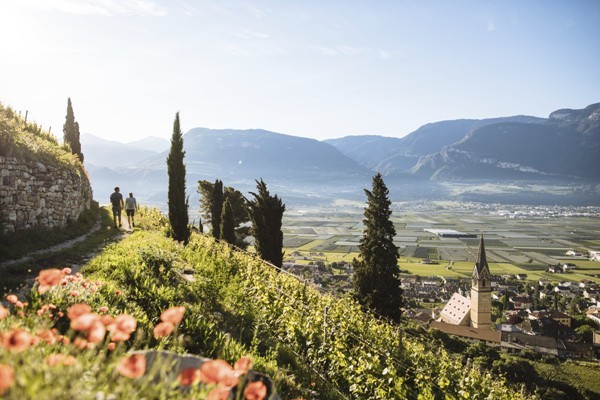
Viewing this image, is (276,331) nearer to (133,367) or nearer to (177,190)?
(133,367)

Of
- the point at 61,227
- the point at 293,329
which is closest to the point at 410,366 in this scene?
the point at 293,329

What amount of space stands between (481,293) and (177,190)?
6427 cm

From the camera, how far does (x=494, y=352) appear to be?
52.8 metres

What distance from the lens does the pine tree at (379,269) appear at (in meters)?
25.4

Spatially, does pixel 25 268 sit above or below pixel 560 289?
above

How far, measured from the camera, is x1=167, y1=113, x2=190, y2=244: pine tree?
1839cm

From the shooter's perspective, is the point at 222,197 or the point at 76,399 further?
the point at 222,197

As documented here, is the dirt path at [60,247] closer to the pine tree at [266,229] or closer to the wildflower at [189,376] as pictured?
the pine tree at [266,229]

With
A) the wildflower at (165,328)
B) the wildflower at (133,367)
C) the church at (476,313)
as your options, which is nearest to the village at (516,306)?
the church at (476,313)

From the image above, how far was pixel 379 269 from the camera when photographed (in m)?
25.7

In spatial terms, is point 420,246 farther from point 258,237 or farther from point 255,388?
point 255,388

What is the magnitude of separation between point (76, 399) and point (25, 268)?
8.87 m

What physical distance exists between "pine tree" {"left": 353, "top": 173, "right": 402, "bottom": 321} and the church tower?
4581cm

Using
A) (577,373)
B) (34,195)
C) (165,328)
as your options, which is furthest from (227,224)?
(577,373)
